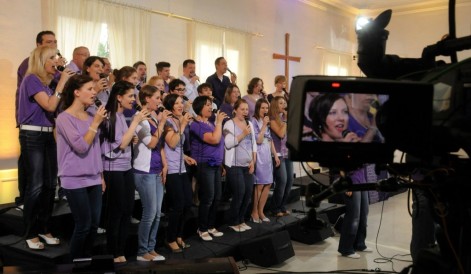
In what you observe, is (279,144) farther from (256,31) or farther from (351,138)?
(351,138)

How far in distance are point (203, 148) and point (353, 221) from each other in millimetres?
1603

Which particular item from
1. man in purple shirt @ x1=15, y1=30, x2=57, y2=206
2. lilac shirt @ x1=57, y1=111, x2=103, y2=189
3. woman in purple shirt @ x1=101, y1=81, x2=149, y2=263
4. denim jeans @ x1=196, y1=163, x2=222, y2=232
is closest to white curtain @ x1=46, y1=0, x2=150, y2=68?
man in purple shirt @ x1=15, y1=30, x2=57, y2=206

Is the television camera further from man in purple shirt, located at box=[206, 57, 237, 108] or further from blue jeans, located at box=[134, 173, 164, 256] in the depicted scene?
man in purple shirt, located at box=[206, 57, 237, 108]

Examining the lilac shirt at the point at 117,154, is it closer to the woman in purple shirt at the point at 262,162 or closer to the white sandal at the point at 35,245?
the white sandal at the point at 35,245

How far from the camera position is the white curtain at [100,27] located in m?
5.41

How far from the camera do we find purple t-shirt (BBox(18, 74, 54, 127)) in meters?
3.46

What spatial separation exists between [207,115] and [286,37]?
208 inches

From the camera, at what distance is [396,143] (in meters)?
1.44

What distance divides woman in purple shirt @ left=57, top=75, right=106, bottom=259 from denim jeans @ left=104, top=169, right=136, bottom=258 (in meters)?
0.17

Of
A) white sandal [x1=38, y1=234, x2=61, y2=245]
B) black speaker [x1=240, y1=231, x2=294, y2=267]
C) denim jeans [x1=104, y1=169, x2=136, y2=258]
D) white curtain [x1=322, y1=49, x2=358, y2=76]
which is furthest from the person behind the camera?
white curtain [x1=322, y1=49, x2=358, y2=76]

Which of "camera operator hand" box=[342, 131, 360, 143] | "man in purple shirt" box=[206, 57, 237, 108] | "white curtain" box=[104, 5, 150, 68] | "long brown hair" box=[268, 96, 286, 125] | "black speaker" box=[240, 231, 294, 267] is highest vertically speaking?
"white curtain" box=[104, 5, 150, 68]

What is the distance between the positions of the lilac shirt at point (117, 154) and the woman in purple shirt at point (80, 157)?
190mm

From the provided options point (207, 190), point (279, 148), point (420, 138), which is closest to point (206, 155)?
point (207, 190)

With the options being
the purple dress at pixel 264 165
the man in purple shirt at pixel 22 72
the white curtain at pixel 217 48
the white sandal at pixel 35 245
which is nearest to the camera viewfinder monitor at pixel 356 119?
the white sandal at pixel 35 245
